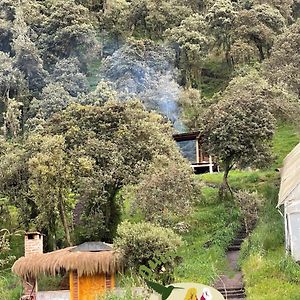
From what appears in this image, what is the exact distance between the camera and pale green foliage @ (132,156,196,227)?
17291 millimetres

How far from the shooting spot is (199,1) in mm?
50312

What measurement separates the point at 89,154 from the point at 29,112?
1662cm

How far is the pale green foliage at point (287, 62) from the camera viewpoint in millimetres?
28266

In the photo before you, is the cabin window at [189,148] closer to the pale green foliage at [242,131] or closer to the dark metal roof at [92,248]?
the pale green foliage at [242,131]

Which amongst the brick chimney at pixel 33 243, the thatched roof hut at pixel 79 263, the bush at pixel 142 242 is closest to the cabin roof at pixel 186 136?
the brick chimney at pixel 33 243

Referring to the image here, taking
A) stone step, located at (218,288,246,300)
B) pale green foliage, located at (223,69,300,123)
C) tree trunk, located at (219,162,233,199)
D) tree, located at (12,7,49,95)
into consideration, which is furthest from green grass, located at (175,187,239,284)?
tree, located at (12,7,49,95)

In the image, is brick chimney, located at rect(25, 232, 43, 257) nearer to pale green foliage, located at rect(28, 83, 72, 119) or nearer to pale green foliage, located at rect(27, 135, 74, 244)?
pale green foliage, located at rect(27, 135, 74, 244)

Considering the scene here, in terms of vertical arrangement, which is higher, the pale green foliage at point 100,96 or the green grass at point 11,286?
the pale green foliage at point 100,96

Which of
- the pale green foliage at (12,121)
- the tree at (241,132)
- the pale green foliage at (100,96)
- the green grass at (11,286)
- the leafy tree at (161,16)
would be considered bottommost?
the green grass at (11,286)

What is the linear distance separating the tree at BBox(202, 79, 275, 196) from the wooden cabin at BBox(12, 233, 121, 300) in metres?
7.80

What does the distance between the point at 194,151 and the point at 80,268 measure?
16412 mm

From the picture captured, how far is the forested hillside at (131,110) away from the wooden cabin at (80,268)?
29.5 inches

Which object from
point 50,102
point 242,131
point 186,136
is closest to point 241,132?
point 242,131

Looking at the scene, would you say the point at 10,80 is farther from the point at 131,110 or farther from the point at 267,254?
the point at 267,254
